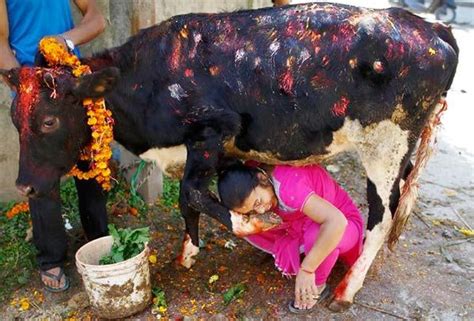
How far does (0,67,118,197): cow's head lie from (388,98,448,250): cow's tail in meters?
1.72

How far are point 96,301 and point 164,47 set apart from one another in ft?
4.58

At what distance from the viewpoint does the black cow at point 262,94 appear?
2826 millimetres

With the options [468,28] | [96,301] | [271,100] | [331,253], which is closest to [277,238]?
[331,253]

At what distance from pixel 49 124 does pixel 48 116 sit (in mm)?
43

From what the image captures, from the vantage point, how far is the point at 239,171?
114 inches

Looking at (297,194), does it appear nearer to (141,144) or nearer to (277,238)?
(277,238)

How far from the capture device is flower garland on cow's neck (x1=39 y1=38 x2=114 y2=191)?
2797 mm

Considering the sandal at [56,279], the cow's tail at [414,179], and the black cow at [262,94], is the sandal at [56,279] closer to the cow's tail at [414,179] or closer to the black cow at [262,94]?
the black cow at [262,94]

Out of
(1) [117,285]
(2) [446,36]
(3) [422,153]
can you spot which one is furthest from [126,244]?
(2) [446,36]

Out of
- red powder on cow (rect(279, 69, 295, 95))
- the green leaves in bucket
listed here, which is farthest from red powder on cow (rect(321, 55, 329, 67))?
the green leaves in bucket

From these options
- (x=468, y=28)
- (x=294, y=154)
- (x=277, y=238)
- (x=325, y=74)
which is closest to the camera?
(x=325, y=74)

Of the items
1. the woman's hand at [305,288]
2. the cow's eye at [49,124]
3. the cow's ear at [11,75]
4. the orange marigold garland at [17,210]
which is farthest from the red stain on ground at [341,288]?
the orange marigold garland at [17,210]

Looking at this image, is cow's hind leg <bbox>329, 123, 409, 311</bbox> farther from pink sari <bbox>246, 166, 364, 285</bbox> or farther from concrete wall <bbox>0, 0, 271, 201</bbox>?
concrete wall <bbox>0, 0, 271, 201</bbox>

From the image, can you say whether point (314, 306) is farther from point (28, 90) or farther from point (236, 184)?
point (28, 90)
